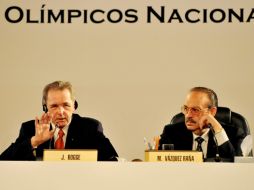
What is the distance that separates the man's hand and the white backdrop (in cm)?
15

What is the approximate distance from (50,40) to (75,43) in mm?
213

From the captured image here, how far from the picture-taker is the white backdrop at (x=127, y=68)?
469cm

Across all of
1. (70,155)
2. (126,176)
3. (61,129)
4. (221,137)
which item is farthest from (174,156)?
(61,129)

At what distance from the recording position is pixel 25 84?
15.6 feet

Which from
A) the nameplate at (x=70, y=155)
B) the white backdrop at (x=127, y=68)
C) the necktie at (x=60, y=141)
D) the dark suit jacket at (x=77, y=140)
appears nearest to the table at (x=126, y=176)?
the nameplate at (x=70, y=155)

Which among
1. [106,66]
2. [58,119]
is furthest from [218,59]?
[58,119]

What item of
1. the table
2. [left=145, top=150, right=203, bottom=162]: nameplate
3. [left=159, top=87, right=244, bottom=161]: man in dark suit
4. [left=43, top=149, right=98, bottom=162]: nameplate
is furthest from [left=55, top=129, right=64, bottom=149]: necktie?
the table

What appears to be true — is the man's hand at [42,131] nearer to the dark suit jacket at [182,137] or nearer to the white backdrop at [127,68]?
the white backdrop at [127,68]

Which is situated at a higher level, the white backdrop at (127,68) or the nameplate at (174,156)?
the white backdrop at (127,68)

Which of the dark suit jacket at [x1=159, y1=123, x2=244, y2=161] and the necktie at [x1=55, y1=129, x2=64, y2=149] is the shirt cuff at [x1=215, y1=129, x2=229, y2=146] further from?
the necktie at [x1=55, y1=129, x2=64, y2=149]

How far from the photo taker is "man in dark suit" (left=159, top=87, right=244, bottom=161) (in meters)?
4.30

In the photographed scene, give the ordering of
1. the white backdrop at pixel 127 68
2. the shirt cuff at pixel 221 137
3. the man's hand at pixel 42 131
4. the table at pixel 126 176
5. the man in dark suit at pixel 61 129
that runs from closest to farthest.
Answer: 1. the table at pixel 126 176
2. the shirt cuff at pixel 221 137
3. the man's hand at pixel 42 131
4. the man in dark suit at pixel 61 129
5. the white backdrop at pixel 127 68

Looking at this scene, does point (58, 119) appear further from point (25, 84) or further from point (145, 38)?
point (145, 38)

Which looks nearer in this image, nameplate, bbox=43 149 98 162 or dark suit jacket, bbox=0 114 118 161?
nameplate, bbox=43 149 98 162
